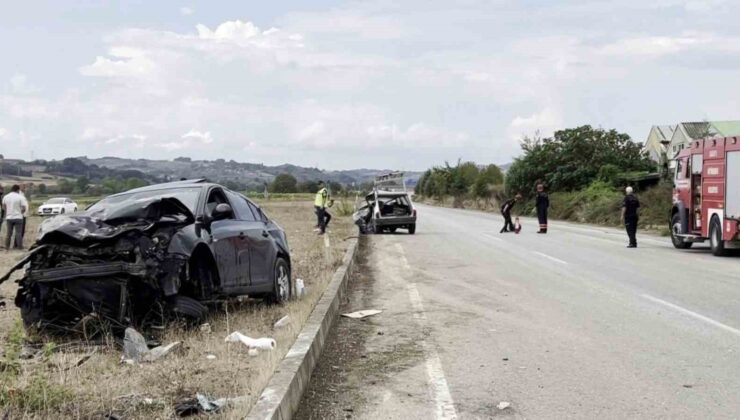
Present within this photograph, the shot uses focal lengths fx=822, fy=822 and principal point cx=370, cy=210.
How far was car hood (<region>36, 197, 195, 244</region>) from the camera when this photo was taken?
7852mm

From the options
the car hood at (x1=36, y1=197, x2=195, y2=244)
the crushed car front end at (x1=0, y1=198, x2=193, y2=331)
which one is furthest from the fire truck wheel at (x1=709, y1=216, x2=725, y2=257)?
the crushed car front end at (x1=0, y1=198, x2=193, y2=331)

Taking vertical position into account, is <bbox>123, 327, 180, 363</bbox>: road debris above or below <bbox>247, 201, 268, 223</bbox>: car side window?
below

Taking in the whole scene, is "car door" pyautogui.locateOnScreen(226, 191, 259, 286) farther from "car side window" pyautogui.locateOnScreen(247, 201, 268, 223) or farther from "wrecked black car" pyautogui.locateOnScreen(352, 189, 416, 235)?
"wrecked black car" pyautogui.locateOnScreen(352, 189, 416, 235)

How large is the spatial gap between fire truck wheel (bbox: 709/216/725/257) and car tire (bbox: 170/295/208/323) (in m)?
15.0

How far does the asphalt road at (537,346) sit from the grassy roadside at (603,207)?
1865cm

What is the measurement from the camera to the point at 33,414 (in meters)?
5.19

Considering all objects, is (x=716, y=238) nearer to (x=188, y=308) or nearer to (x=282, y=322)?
(x=282, y=322)

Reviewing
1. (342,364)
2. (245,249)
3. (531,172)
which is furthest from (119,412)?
(531,172)

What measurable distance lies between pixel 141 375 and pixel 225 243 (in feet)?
9.90

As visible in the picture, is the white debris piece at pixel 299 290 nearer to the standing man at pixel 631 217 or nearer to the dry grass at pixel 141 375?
the dry grass at pixel 141 375

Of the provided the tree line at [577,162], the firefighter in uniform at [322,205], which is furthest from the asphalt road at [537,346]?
the tree line at [577,162]

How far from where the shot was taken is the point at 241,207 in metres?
10.8

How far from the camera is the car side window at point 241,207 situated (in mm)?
10516

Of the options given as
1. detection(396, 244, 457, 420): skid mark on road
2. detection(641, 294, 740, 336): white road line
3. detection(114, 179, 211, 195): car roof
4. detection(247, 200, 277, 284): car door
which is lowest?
detection(396, 244, 457, 420): skid mark on road
